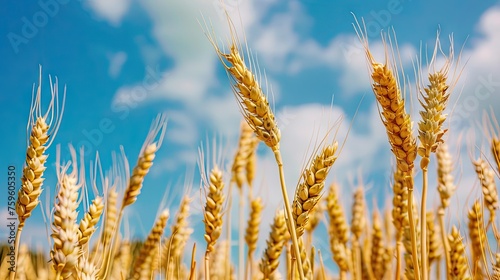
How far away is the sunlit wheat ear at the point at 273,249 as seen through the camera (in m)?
2.16

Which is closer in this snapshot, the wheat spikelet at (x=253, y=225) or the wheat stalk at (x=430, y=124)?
the wheat stalk at (x=430, y=124)

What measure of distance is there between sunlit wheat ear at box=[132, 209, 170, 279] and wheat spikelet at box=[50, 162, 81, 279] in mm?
1040

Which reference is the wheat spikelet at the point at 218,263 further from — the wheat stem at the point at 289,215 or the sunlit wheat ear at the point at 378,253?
the wheat stem at the point at 289,215

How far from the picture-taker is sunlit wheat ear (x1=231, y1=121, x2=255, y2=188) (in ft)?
11.6

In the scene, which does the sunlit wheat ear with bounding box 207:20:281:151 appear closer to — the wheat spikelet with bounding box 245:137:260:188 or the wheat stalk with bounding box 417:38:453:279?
the wheat stalk with bounding box 417:38:453:279

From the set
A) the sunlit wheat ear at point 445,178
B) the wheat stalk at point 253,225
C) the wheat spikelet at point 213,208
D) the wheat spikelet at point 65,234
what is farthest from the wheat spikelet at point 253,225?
the wheat spikelet at point 65,234

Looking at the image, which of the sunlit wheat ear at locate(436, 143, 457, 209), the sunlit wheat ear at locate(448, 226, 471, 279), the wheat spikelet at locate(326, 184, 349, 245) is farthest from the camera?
the wheat spikelet at locate(326, 184, 349, 245)

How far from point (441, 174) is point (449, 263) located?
641 mm

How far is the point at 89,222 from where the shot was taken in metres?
2.03

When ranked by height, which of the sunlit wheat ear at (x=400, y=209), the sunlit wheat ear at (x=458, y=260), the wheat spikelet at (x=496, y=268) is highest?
the sunlit wheat ear at (x=400, y=209)

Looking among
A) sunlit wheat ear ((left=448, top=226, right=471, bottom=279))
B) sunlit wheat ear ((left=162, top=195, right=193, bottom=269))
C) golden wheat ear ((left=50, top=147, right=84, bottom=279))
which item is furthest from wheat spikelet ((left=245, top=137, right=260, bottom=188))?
golden wheat ear ((left=50, top=147, right=84, bottom=279))

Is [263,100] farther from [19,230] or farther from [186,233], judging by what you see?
[186,233]

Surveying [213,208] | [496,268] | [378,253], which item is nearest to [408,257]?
[496,268]

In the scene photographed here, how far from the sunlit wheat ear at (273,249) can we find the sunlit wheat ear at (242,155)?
1131 millimetres
